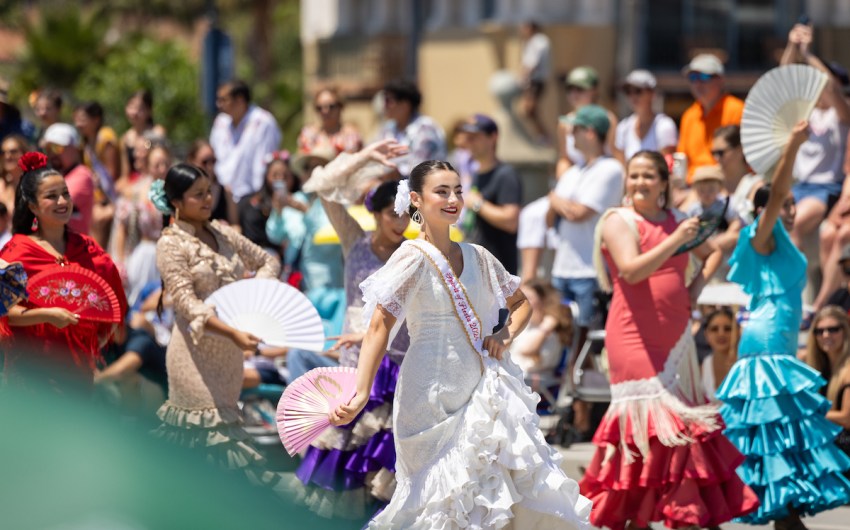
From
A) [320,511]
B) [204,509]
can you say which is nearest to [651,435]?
[320,511]

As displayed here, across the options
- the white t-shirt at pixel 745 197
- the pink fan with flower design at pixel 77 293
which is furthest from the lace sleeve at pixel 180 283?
the white t-shirt at pixel 745 197

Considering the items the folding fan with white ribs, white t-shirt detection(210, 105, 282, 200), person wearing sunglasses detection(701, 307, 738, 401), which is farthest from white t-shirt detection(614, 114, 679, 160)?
the folding fan with white ribs

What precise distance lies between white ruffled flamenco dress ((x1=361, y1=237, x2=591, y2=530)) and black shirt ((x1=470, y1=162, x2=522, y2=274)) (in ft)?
12.8

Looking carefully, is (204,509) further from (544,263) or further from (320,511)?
(544,263)

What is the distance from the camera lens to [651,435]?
25.8 ft

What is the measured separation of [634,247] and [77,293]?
2.74m

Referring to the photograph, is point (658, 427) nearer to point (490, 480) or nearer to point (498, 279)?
point (498, 279)

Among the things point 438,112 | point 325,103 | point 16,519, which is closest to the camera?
point 16,519

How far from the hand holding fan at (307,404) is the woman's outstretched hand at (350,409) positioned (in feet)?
0.54

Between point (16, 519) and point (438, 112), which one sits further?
point (438, 112)

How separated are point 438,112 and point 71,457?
52.8 feet

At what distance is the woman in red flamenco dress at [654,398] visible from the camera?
784 cm

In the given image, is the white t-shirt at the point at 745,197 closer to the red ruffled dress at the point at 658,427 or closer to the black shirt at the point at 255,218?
the red ruffled dress at the point at 658,427

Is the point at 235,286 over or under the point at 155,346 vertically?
over
